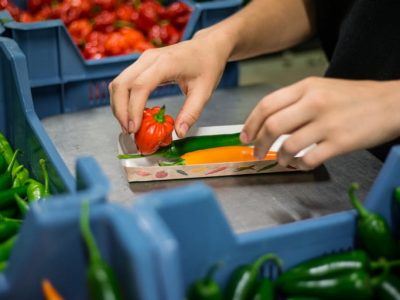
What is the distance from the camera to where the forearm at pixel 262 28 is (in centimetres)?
146

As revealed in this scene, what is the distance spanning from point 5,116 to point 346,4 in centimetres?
82

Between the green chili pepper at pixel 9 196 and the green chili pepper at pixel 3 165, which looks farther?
the green chili pepper at pixel 3 165

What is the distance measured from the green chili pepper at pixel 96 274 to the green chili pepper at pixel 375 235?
37cm

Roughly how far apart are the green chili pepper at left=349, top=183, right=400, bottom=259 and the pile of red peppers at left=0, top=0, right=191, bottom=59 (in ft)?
3.93

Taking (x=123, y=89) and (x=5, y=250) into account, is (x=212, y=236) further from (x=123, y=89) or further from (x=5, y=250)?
(x=123, y=89)

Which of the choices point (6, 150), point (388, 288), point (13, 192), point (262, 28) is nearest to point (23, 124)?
point (6, 150)

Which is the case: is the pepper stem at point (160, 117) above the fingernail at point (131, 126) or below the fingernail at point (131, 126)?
above

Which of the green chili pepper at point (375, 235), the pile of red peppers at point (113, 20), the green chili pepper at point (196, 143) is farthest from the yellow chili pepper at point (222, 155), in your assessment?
the pile of red peppers at point (113, 20)

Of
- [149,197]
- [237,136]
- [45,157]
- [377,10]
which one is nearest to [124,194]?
[45,157]

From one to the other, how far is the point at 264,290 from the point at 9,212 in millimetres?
543

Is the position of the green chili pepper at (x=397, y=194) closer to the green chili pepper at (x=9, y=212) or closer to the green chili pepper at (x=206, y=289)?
the green chili pepper at (x=206, y=289)

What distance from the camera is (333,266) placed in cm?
95

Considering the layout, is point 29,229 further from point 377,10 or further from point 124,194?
point 377,10

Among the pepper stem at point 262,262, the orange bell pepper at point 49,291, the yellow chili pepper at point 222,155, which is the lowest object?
the yellow chili pepper at point 222,155
